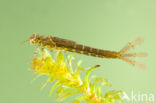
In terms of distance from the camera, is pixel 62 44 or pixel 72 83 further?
pixel 62 44

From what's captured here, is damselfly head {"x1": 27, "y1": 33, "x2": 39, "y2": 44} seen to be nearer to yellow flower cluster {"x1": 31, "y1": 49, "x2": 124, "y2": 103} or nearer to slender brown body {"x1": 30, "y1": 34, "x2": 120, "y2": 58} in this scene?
slender brown body {"x1": 30, "y1": 34, "x2": 120, "y2": 58}

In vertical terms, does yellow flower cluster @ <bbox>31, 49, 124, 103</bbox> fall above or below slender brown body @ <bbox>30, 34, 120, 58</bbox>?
below

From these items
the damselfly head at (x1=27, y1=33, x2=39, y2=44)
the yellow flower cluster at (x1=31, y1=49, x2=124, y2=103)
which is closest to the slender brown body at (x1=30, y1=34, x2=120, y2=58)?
the damselfly head at (x1=27, y1=33, x2=39, y2=44)

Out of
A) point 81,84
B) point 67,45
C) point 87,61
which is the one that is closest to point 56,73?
point 81,84

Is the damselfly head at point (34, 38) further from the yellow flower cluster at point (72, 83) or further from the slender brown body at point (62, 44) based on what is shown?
the yellow flower cluster at point (72, 83)

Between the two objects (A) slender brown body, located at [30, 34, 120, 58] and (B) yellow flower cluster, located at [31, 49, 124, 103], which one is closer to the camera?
(B) yellow flower cluster, located at [31, 49, 124, 103]

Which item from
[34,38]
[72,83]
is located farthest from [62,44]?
[72,83]

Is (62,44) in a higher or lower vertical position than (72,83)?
higher

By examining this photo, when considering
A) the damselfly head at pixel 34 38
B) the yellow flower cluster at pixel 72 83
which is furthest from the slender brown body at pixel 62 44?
the yellow flower cluster at pixel 72 83

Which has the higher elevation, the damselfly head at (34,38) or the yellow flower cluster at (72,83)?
the damselfly head at (34,38)

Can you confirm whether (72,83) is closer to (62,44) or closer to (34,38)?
(62,44)

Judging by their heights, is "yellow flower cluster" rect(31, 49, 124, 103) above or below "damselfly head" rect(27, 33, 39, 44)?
below
